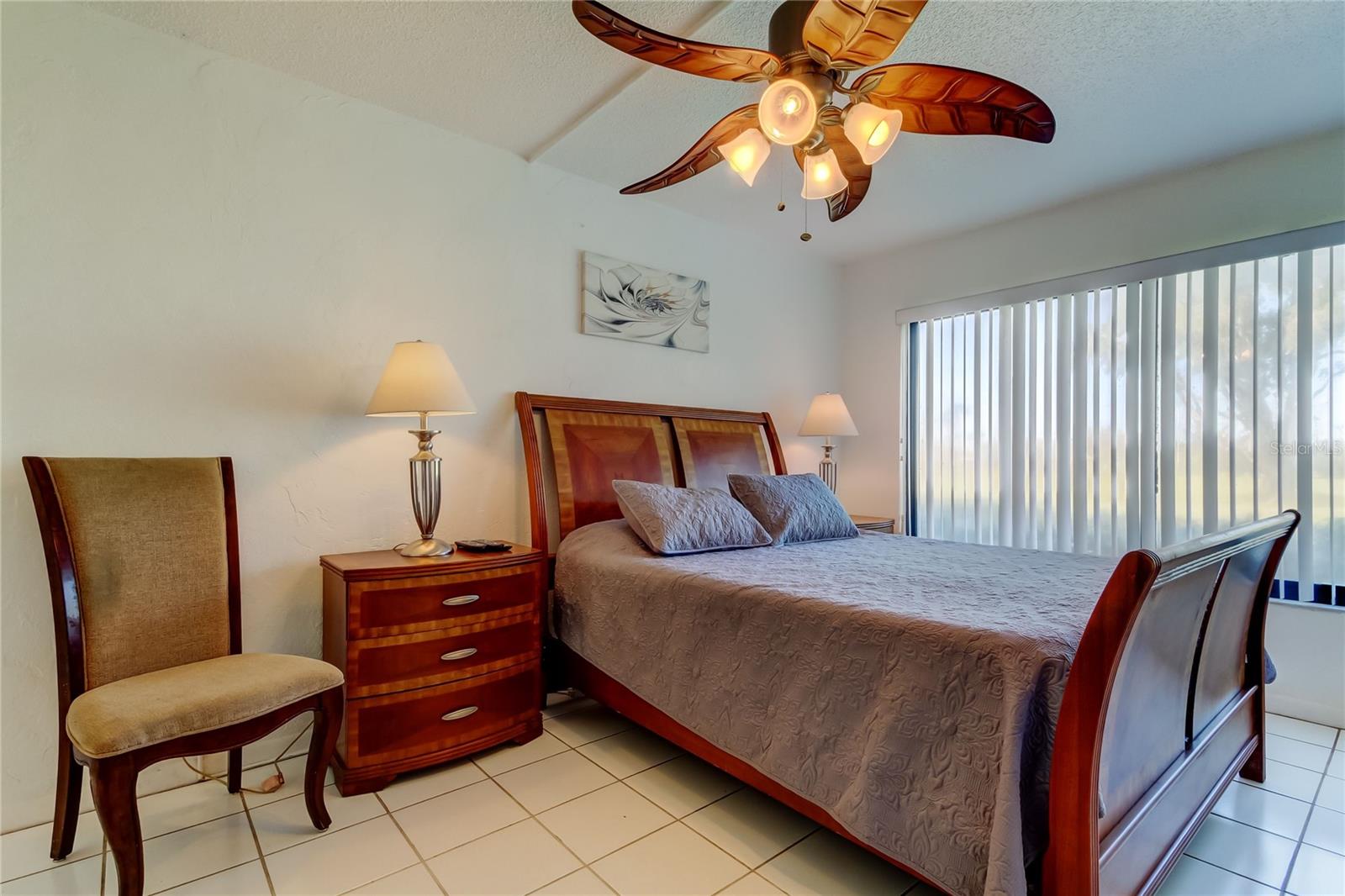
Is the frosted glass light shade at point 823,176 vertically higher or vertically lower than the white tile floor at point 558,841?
higher

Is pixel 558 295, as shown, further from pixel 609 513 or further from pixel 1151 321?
pixel 1151 321

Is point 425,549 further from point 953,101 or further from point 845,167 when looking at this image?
point 953,101

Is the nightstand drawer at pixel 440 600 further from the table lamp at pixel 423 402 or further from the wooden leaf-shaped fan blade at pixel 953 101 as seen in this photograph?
the wooden leaf-shaped fan blade at pixel 953 101

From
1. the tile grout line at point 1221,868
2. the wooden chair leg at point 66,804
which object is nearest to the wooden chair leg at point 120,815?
the wooden chair leg at point 66,804

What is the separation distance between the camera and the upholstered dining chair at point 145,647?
147 cm

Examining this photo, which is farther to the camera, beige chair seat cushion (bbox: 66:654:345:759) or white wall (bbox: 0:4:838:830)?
white wall (bbox: 0:4:838:830)

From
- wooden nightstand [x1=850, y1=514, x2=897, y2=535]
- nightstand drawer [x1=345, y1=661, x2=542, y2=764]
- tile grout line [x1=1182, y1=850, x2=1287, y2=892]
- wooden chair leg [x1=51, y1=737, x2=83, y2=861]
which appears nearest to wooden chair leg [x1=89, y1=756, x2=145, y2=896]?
wooden chair leg [x1=51, y1=737, x2=83, y2=861]

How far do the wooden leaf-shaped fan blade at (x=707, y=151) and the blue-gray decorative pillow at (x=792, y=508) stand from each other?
151 centimetres

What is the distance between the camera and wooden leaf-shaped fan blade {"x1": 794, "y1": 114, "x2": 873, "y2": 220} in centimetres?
188

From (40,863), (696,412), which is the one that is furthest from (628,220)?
(40,863)

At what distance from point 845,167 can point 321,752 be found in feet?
8.09

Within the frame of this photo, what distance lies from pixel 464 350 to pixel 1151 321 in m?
3.48

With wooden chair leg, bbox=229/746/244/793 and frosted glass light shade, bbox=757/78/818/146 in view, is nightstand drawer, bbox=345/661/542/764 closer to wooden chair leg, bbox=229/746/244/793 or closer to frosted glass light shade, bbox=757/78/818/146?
wooden chair leg, bbox=229/746/244/793

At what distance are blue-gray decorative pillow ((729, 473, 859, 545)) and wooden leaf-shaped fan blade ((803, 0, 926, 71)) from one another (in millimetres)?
1873
